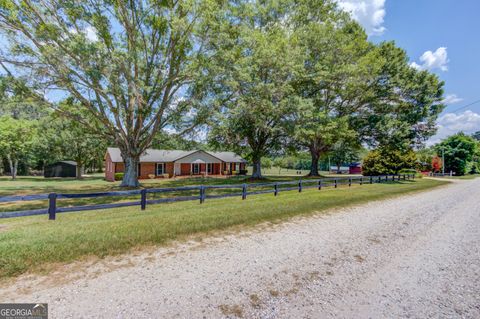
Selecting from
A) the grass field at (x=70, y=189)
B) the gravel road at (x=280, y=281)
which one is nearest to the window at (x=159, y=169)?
the grass field at (x=70, y=189)

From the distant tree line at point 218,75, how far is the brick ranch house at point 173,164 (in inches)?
376

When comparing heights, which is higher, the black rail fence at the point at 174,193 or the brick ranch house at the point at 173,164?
the brick ranch house at the point at 173,164

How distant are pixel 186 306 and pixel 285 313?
4.44 feet

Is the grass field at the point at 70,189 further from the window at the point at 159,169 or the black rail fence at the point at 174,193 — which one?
the window at the point at 159,169

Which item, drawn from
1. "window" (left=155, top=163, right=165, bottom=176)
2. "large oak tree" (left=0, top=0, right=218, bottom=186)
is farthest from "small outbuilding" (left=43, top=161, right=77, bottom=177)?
"large oak tree" (left=0, top=0, right=218, bottom=186)

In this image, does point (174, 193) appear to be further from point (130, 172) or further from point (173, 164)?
point (173, 164)

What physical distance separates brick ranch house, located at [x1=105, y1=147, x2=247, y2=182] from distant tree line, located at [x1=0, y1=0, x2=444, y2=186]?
956cm

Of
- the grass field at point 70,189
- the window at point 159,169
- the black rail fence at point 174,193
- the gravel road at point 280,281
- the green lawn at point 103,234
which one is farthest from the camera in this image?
the window at point 159,169

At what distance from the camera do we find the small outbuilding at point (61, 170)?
119ft

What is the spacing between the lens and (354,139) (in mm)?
26641

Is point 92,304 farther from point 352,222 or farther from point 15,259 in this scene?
point 352,222

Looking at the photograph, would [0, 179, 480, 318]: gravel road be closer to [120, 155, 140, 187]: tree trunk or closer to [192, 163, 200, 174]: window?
[120, 155, 140, 187]: tree trunk

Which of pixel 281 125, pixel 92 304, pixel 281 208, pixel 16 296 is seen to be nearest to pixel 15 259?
pixel 16 296

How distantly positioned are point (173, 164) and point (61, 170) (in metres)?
19.7
